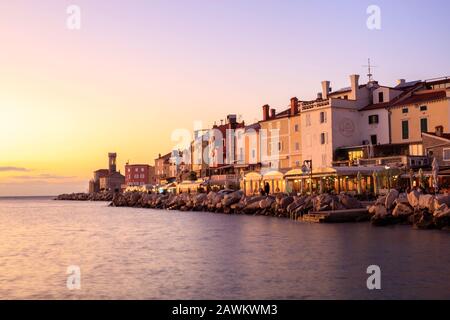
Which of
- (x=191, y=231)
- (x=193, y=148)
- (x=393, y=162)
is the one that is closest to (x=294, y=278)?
(x=191, y=231)

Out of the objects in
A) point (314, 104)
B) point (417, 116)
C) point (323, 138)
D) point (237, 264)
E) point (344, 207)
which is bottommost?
point (237, 264)

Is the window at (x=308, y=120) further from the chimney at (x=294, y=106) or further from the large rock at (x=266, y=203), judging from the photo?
the large rock at (x=266, y=203)

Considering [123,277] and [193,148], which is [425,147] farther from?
[193,148]

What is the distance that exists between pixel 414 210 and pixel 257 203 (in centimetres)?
1588

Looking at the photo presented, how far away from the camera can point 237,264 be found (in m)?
18.6

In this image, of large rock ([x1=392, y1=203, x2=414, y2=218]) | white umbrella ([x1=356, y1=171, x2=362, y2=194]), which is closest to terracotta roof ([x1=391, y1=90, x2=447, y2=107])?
white umbrella ([x1=356, y1=171, x2=362, y2=194])

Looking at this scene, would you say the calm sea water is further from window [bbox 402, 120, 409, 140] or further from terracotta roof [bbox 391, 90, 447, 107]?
terracotta roof [bbox 391, 90, 447, 107]

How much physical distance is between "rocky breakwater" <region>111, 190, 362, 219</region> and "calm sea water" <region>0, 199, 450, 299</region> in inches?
211

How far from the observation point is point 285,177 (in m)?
46.6

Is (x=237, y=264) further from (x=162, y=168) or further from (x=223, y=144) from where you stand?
(x=162, y=168)

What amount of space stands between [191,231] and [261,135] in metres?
33.5

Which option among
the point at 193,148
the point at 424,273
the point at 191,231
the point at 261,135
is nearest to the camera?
the point at 424,273

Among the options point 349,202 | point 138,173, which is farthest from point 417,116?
point 138,173

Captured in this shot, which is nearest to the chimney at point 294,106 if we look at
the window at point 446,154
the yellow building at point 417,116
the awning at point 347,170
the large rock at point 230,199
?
the yellow building at point 417,116
